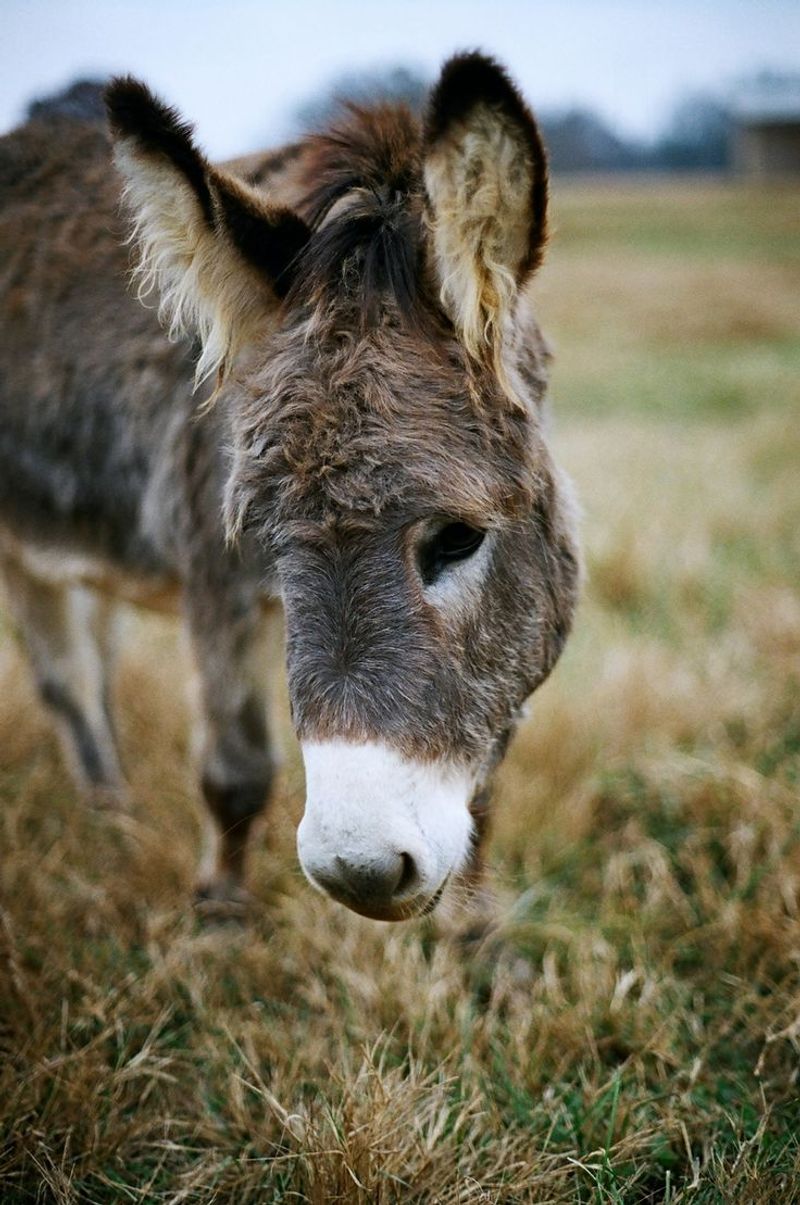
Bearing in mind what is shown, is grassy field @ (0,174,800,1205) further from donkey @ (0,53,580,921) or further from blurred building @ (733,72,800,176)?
blurred building @ (733,72,800,176)

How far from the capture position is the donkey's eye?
1.77 meters

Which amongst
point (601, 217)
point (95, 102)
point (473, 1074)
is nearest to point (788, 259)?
point (601, 217)

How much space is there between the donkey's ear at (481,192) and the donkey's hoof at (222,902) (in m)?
2.17

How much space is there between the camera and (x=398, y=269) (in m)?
1.81

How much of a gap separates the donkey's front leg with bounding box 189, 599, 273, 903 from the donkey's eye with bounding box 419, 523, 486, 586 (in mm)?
962

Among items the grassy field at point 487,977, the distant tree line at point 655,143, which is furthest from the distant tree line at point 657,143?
the grassy field at point 487,977

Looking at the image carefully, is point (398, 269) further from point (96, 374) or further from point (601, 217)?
point (601, 217)

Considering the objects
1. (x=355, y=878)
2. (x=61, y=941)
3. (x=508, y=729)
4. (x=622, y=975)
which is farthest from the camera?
(x=61, y=941)

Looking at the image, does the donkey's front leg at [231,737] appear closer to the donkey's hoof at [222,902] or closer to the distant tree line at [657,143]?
the donkey's hoof at [222,902]

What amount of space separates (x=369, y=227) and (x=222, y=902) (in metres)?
2.32

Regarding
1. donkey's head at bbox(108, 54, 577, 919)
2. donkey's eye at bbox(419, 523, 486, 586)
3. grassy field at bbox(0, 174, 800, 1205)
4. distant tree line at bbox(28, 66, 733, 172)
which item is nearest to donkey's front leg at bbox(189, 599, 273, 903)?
grassy field at bbox(0, 174, 800, 1205)

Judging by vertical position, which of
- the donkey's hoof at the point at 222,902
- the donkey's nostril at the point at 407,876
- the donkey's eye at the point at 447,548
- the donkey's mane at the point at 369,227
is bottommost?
the donkey's hoof at the point at 222,902

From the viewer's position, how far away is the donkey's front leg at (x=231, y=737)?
2.69 metres

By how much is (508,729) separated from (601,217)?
29331mm
